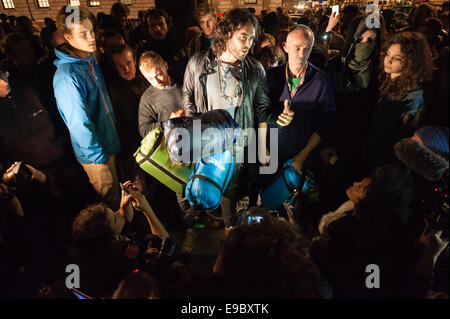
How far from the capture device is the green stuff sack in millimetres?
1889

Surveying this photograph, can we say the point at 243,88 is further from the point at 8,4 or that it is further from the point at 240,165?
the point at 8,4

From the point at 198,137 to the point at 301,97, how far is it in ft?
4.80

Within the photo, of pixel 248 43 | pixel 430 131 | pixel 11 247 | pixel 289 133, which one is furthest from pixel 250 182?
pixel 11 247

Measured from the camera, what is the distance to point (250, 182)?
2910mm

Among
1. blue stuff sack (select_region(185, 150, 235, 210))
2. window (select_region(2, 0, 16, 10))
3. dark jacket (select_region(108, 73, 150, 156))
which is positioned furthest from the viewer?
window (select_region(2, 0, 16, 10))

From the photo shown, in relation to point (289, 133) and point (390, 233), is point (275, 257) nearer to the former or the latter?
point (390, 233)

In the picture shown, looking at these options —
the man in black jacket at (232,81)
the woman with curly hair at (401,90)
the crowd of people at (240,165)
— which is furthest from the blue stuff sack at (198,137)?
the woman with curly hair at (401,90)

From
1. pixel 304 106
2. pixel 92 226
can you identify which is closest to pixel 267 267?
pixel 92 226

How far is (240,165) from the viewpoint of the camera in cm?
260

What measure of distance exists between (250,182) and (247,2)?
28955 millimetres

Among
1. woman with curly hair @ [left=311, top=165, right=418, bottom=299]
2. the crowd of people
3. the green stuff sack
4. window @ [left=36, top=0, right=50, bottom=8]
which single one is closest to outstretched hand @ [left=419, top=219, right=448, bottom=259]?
the crowd of people

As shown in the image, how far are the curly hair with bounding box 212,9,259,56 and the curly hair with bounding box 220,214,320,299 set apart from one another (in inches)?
70.3

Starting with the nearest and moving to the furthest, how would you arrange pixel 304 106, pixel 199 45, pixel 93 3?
pixel 304 106, pixel 199 45, pixel 93 3

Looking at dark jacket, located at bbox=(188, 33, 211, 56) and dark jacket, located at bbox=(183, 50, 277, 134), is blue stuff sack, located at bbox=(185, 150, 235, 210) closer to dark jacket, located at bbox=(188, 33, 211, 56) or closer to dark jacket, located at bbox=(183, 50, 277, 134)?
dark jacket, located at bbox=(183, 50, 277, 134)
